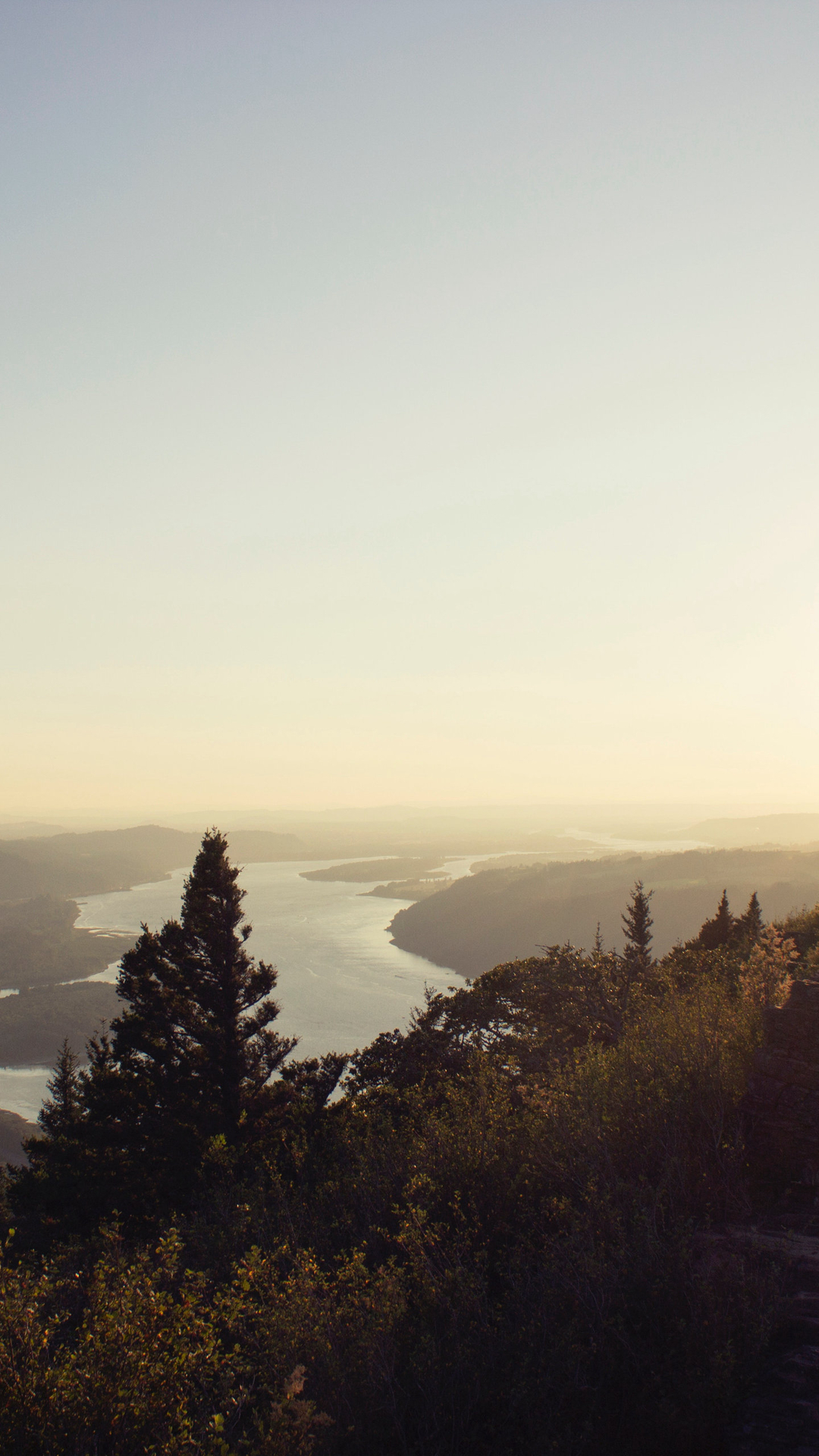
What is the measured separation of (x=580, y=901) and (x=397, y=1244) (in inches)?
5864

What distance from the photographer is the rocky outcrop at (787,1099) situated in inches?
408

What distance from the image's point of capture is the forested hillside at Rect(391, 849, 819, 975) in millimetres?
131375

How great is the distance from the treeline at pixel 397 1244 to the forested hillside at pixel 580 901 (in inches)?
3866

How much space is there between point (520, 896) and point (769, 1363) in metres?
157

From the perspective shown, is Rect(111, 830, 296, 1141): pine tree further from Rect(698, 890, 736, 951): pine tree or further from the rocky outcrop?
Rect(698, 890, 736, 951): pine tree

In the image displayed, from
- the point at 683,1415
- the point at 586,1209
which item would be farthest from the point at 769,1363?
the point at 586,1209

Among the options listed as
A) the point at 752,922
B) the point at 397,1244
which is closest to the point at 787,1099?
the point at 397,1244

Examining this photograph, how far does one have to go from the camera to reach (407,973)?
107875 mm

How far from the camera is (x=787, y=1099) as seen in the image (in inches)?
431

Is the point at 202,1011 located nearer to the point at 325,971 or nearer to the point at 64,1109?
the point at 64,1109

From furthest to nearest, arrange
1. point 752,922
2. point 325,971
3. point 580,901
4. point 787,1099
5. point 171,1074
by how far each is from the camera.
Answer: point 580,901 < point 325,971 < point 752,922 < point 171,1074 < point 787,1099

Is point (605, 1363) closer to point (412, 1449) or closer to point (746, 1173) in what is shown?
point (412, 1449)

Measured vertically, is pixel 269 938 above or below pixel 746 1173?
below

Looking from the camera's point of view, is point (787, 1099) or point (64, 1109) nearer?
point (787, 1099)
